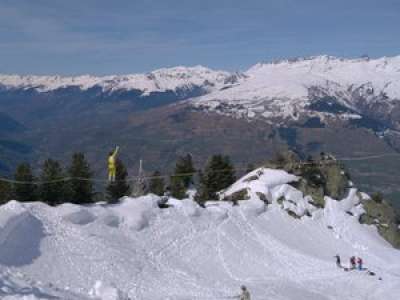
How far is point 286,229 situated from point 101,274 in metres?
21.9

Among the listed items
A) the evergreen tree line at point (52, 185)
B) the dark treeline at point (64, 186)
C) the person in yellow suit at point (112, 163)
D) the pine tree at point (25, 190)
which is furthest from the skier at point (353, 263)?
the pine tree at point (25, 190)

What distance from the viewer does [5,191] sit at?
50.1 metres

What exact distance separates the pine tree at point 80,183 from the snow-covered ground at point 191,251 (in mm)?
4444

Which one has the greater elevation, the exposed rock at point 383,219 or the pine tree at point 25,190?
the pine tree at point 25,190

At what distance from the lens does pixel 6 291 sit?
26.1m

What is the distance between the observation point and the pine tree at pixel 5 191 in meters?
49.5

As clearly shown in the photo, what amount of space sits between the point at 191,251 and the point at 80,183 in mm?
12573

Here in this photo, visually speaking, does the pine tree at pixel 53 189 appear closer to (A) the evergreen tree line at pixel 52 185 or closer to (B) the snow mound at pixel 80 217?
(A) the evergreen tree line at pixel 52 185

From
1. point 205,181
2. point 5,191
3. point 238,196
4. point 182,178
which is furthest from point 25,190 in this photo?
point 182,178

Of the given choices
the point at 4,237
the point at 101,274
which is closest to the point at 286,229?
the point at 101,274

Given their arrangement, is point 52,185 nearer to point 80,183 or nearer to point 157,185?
point 80,183

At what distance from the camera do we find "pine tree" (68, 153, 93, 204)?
1991 inches

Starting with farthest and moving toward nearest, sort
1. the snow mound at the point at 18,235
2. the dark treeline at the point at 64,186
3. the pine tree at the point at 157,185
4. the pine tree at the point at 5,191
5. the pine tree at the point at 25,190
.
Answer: the pine tree at the point at 157,185 → the pine tree at the point at 25,190 → the dark treeline at the point at 64,186 → the pine tree at the point at 5,191 → the snow mound at the point at 18,235

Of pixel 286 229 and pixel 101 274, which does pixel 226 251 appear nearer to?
pixel 286 229
